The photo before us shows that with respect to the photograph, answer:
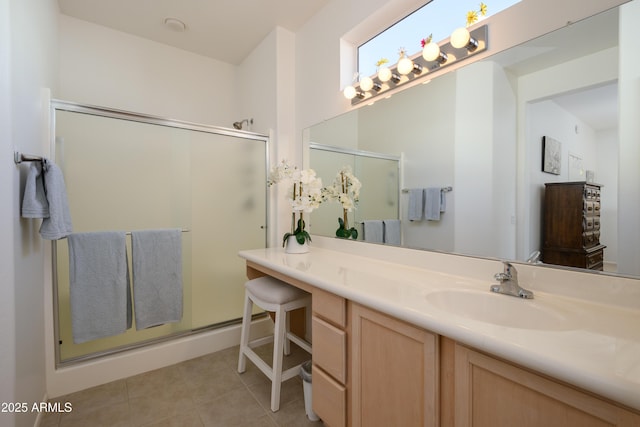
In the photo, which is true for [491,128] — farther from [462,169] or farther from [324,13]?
[324,13]

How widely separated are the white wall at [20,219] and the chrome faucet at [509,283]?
72.8 inches

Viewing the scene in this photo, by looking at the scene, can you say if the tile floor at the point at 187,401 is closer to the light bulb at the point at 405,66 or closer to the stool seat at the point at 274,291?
the stool seat at the point at 274,291

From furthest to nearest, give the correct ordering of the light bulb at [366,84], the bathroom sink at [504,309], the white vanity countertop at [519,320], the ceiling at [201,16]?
1. the ceiling at [201,16]
2. the light bulb at [366,84]
3. the bathroom sink at [504,309]
4. the white vanity countertop at [519,320]

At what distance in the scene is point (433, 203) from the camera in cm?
152

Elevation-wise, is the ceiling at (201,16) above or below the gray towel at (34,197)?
above

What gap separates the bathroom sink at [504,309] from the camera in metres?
0.89

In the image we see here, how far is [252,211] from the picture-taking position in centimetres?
248

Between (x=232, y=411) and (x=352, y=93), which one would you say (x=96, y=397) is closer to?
(x=232, y=411)

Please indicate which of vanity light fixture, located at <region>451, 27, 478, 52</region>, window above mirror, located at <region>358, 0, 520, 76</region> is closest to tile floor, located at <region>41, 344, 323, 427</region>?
vanity light fixture, located at <region>451, 27, 478, 52</region>

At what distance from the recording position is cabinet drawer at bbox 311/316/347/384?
120cm

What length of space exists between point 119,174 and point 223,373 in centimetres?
155

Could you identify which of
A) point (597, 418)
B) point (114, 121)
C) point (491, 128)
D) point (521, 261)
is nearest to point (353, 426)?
point (597, 418)

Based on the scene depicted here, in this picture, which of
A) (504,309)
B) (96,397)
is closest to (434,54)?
(504,309)

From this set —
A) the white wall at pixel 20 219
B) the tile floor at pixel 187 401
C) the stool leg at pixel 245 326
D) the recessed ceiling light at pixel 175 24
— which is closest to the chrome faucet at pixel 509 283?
the tile floor at pixel 187 401
